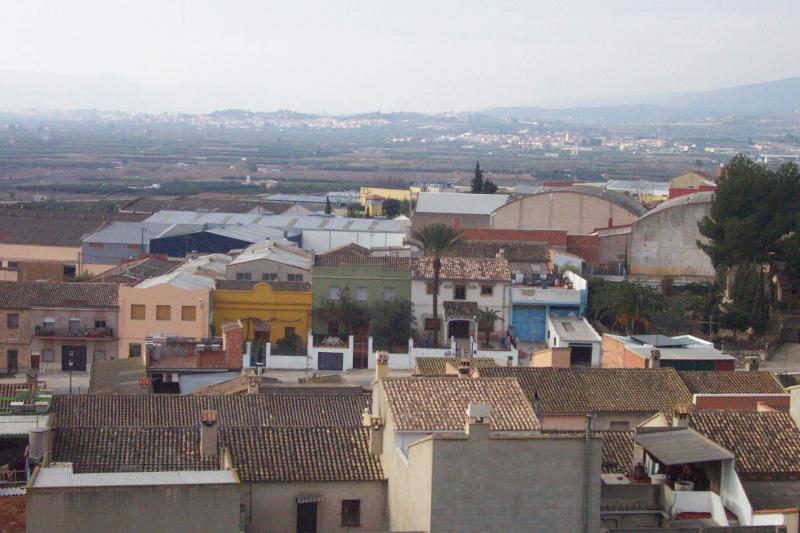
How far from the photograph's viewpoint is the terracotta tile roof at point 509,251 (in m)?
38.2

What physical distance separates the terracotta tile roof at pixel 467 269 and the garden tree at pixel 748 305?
5.68 meters

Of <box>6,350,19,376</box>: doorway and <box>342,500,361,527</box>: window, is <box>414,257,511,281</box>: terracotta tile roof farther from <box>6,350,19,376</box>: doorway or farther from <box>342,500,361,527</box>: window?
<box>342,500,361,527</box>: window

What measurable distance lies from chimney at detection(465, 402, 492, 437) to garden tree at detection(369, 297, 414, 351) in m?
19.5

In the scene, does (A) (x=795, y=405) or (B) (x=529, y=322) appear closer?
(A) (x=795, y=405)

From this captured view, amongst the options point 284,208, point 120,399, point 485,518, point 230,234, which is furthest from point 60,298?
point 284,208

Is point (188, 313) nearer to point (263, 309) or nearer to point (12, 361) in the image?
point (263, 309)

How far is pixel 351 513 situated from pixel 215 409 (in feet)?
19.4

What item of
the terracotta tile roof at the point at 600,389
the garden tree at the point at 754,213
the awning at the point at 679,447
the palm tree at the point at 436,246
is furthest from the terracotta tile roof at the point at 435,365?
the garden tree at the point at 754,213

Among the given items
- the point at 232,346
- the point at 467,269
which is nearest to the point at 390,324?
the point at 467,269

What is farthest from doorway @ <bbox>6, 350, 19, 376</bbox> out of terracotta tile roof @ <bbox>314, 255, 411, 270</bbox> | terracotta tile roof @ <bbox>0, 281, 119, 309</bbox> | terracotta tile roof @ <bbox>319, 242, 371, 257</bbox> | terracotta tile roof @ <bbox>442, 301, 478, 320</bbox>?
terracotta tile roof @ <bbox>319, 242, 371, 257</bbox>

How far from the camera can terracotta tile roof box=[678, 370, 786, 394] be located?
72.6 feet

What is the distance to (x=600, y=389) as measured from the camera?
2159 cm

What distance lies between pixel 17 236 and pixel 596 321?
77.8 feet

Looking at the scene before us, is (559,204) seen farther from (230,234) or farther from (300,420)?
(300,420)
